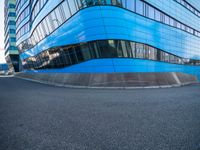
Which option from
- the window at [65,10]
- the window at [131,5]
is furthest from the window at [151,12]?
the window at [65,10]

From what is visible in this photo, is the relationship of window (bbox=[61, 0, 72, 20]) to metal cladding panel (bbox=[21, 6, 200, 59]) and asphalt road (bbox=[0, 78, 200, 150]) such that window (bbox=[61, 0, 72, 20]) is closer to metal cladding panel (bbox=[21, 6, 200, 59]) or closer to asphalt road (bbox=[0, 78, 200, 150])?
metal cladding panel (bbox=[21, 6, 200, 59])

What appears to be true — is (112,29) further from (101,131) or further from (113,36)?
(101,131)

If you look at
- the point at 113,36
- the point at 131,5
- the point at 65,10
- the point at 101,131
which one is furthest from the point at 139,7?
the point at 101,131

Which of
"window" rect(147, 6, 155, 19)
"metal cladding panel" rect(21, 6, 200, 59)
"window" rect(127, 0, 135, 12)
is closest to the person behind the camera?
"metal cladding panel" rect(21, 6, 200, 59)

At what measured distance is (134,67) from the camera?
20.4 metres

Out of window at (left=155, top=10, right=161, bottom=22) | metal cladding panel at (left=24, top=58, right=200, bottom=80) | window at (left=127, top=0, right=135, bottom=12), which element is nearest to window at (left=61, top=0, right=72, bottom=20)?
metal cladding panel at (left=24, top=58, right=200, bottom=80)

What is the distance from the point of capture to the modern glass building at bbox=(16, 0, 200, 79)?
19.4 metres

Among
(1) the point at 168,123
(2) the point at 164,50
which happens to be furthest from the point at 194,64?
(1) the point at 168,123

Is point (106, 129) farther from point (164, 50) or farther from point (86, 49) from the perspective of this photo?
point (164, 50)

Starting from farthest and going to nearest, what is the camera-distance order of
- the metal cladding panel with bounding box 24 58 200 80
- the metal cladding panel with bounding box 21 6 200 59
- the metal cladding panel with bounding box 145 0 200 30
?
the metal cladding panel with bounding box 145 0 200 30, the metal cladding panel with bounding box 21 6 200 59, the metal cladding panel with bounding box 24 58 200 80

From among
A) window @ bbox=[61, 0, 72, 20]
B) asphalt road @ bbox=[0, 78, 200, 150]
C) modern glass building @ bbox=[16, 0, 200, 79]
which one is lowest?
asphalt road @ bbox=[0, 78, 200, 150]

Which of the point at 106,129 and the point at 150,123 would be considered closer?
the point at 106,129

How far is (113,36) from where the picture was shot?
63.4 feet

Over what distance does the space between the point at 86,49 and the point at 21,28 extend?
44.1 m
